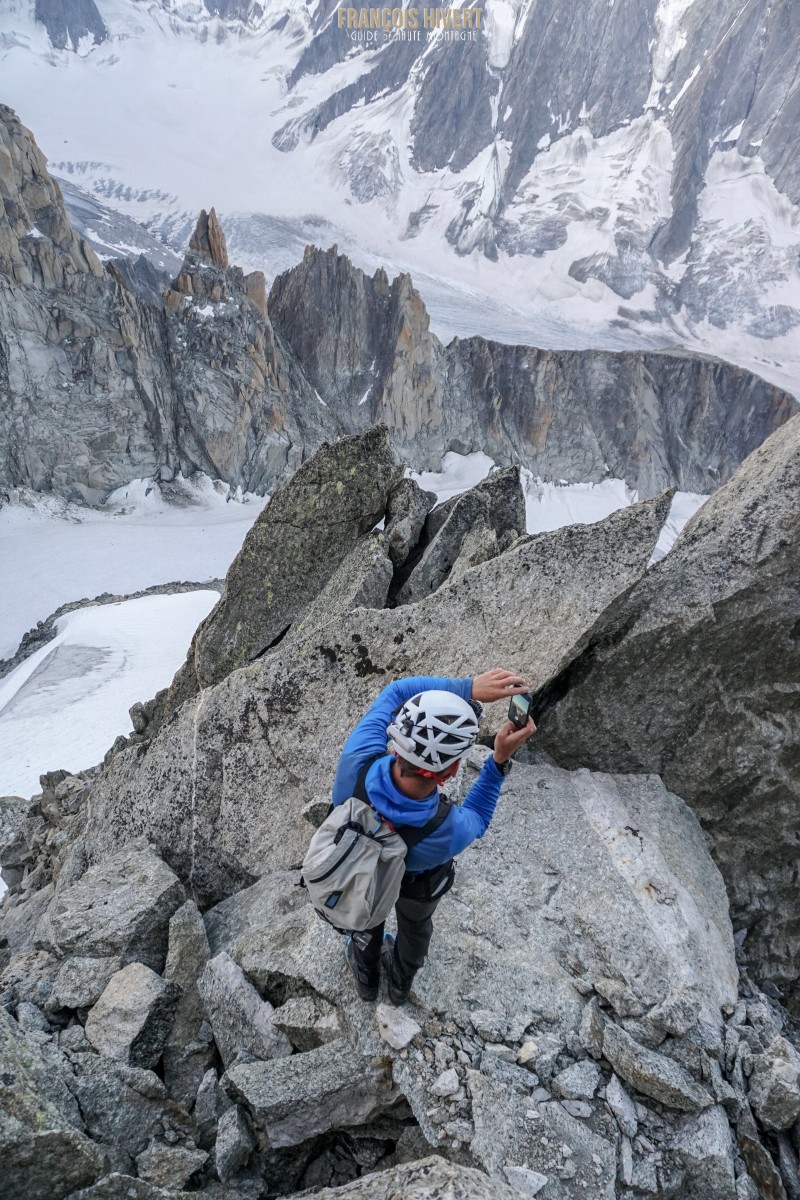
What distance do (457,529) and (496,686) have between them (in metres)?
6.28

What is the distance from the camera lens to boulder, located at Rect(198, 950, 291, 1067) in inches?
221

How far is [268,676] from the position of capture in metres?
8.56

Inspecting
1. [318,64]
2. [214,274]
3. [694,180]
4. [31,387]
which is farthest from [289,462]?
[318,64]

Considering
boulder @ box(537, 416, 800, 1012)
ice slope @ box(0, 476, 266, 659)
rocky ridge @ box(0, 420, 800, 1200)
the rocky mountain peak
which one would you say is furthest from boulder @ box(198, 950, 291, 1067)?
the rocky mountain peak

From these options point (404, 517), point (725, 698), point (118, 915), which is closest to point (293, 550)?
point (404, 517)

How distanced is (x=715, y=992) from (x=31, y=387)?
8256 cm

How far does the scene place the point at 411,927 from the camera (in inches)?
202

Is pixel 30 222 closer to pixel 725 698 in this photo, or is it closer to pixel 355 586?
pixel 355 586

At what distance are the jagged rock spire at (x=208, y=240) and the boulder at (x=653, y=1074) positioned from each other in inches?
3491

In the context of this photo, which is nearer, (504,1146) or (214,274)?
(504,1146)

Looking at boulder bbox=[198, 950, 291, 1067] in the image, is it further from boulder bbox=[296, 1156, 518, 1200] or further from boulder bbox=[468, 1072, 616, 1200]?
boulder bbox=[468, 1072, 616, 1200]

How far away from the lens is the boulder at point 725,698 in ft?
23.8

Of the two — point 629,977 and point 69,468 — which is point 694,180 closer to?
point 69,468

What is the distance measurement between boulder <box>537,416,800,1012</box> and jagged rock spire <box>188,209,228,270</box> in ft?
280
